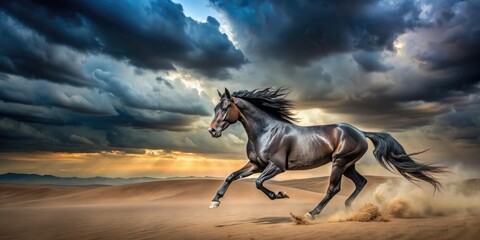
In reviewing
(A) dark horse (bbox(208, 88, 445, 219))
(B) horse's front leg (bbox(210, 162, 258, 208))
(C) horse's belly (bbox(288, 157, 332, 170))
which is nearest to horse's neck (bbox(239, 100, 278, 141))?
(A) dark horse (bbox(208, 88, 445, 219))

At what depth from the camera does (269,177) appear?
8211 mm

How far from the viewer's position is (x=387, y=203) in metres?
10.2

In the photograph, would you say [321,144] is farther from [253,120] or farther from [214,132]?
[214,132]

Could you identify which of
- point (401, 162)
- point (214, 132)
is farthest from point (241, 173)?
point (401, 162)

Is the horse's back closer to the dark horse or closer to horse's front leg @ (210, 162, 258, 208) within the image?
the dark horse

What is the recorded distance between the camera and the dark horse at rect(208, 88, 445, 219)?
856cm

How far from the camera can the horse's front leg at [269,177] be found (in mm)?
8039

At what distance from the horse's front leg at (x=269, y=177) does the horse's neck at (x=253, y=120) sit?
87 cm

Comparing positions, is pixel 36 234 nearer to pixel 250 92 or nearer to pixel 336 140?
pixel 250 92

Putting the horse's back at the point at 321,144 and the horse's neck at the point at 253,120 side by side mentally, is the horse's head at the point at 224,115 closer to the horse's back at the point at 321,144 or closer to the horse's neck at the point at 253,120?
the horse's neck at the point at 253,120

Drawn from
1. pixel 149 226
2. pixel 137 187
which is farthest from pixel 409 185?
pixel 137 187

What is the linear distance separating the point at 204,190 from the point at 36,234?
2220cm

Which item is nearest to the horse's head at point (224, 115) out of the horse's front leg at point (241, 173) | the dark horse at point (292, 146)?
the dark horse at point (292, 146)

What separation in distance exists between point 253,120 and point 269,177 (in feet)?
4.96
